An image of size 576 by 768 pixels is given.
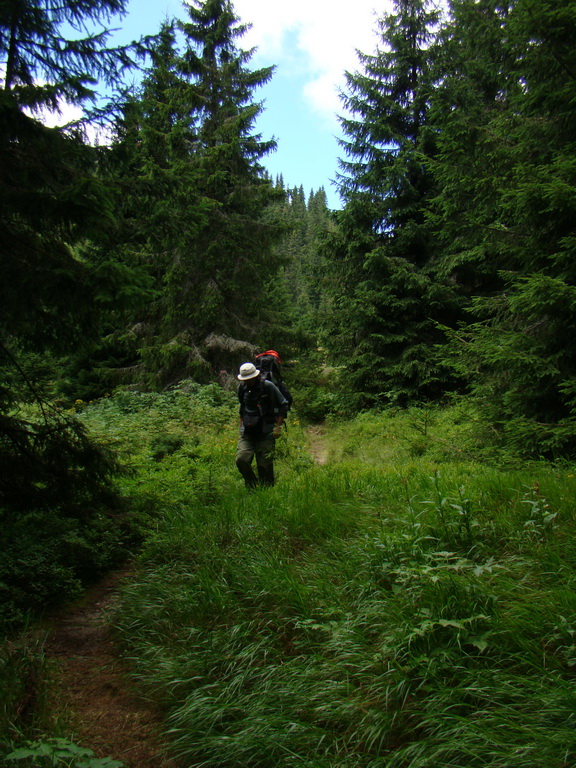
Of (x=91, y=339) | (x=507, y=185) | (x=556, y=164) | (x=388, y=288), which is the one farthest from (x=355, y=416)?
(x=91, y=339)

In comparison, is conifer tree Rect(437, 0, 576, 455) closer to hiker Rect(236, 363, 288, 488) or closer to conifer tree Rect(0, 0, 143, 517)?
hiker Rect(236, 363, 288, 488)

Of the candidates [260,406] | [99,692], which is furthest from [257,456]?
[99,692]

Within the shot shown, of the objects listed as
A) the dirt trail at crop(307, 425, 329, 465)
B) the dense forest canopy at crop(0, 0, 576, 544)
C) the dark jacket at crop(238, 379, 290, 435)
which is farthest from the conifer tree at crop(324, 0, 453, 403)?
the dark jacket at crop(238, 379, 290, 435)

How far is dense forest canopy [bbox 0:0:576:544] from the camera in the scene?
3.62 metres

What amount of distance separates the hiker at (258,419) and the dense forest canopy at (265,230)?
2.14m

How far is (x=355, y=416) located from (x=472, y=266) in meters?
5.92

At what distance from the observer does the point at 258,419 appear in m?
6.56

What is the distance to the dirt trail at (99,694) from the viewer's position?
2518 millimetres

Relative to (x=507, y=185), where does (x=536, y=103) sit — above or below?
above

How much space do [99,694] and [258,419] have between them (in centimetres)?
401

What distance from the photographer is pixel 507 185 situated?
6930 mm

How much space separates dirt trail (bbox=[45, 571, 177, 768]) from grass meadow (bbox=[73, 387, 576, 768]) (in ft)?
0.39

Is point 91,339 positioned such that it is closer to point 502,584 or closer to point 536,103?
point 502,584

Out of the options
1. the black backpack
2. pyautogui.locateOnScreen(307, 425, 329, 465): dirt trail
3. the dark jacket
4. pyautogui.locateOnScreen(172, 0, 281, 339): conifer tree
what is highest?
pyautogui.locateOnScreen(172, 0, 281, 339): conifer tree
